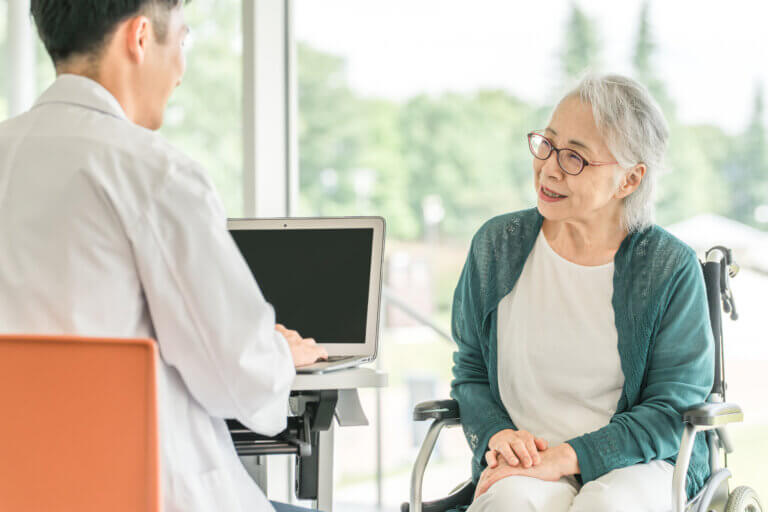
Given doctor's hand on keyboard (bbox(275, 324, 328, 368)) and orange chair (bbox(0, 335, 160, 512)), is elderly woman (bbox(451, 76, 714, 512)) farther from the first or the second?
orange chair (bbox(0, 335, 160, 512))

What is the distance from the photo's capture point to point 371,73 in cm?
418

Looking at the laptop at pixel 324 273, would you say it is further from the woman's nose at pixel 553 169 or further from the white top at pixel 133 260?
the white top at pixel 133 260

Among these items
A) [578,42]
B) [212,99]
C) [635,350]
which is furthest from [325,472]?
Answer: [578,42]

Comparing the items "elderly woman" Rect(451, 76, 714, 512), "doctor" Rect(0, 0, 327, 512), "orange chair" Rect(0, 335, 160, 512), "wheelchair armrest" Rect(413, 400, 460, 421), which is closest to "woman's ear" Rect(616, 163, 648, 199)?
"elderly woman" Rect(451, 76, 714, 512)

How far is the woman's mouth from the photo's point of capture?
5.60 feet

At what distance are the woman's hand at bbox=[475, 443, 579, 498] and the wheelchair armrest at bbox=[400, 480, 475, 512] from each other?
0.37 ft

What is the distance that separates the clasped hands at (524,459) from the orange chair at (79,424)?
0.81m

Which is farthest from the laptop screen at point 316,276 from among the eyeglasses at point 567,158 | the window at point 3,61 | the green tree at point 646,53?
the window at point 3,61

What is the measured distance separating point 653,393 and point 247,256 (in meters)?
0.96

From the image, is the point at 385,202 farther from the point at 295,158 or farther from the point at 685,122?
the point at 685,122

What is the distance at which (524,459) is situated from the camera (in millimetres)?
1536

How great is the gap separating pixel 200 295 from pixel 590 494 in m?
0.86

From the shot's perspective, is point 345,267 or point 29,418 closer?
point 29,418

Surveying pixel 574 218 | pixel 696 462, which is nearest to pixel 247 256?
pixel 574 218
